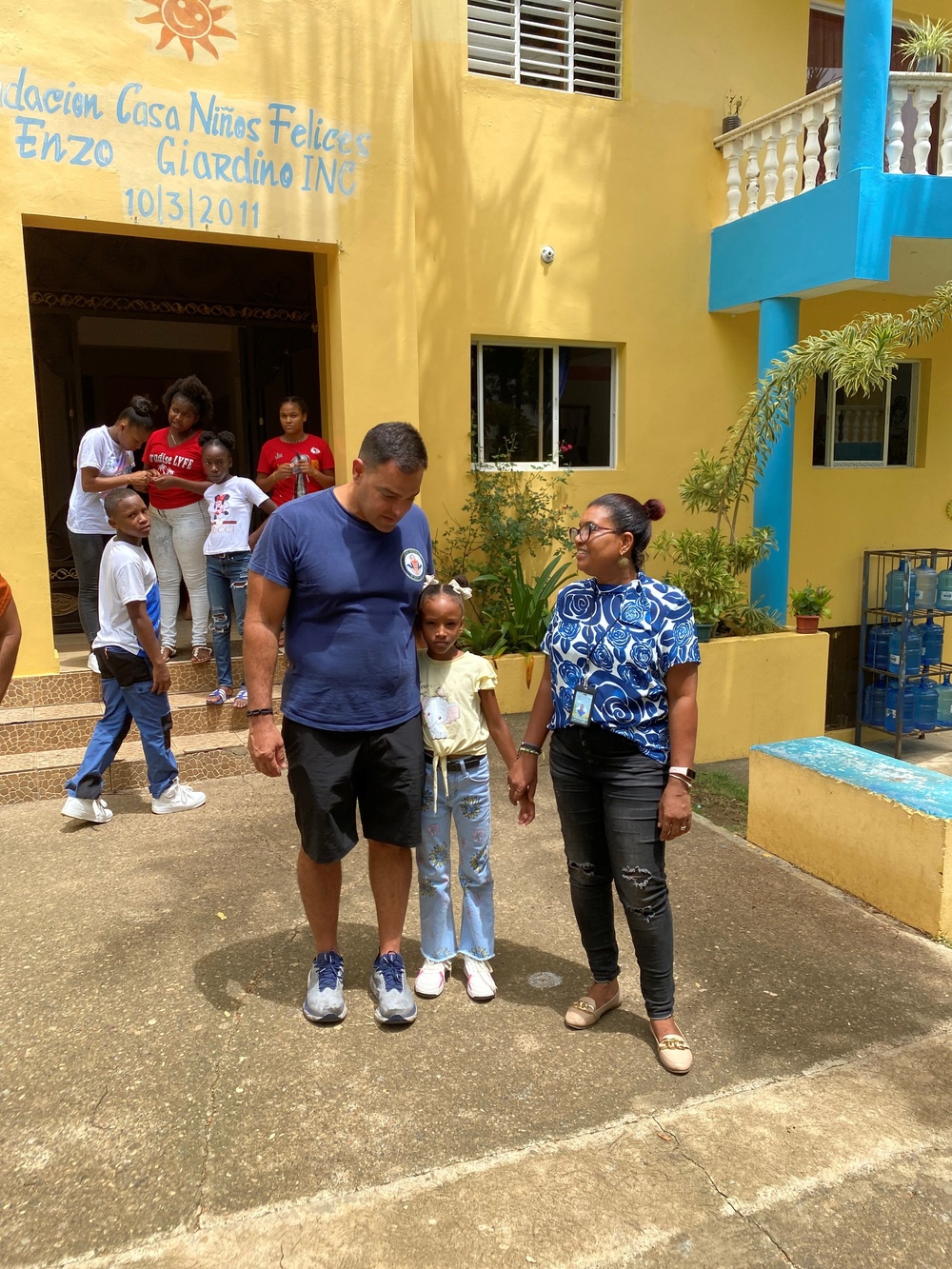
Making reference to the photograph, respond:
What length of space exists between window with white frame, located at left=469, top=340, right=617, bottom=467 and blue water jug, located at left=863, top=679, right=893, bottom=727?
389 cm

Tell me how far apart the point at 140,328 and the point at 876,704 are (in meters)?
8.36

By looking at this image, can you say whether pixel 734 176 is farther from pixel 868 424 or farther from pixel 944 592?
pixel 944 592

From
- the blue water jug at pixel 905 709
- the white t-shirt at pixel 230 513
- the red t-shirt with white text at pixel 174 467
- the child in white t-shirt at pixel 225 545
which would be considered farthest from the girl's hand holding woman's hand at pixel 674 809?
the blue water jug at pixel 905 709

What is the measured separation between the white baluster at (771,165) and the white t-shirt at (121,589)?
6071 millimetres

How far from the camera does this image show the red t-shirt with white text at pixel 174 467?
594 centimetres

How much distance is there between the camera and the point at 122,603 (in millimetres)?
4496

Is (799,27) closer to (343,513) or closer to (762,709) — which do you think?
(762,709)

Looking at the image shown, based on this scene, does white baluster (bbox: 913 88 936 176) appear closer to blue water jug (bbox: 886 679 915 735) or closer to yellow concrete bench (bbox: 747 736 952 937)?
blue water jug (bbox: 886 679 915 735)

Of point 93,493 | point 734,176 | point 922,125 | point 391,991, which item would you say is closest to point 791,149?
point 734,176

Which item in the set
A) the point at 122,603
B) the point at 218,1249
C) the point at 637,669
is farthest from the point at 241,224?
the point at 218,1249

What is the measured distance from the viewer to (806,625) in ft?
24.7

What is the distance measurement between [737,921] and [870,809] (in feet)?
2.60

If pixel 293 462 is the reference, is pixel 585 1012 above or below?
below

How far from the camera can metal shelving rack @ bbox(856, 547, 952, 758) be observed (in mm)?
9242
